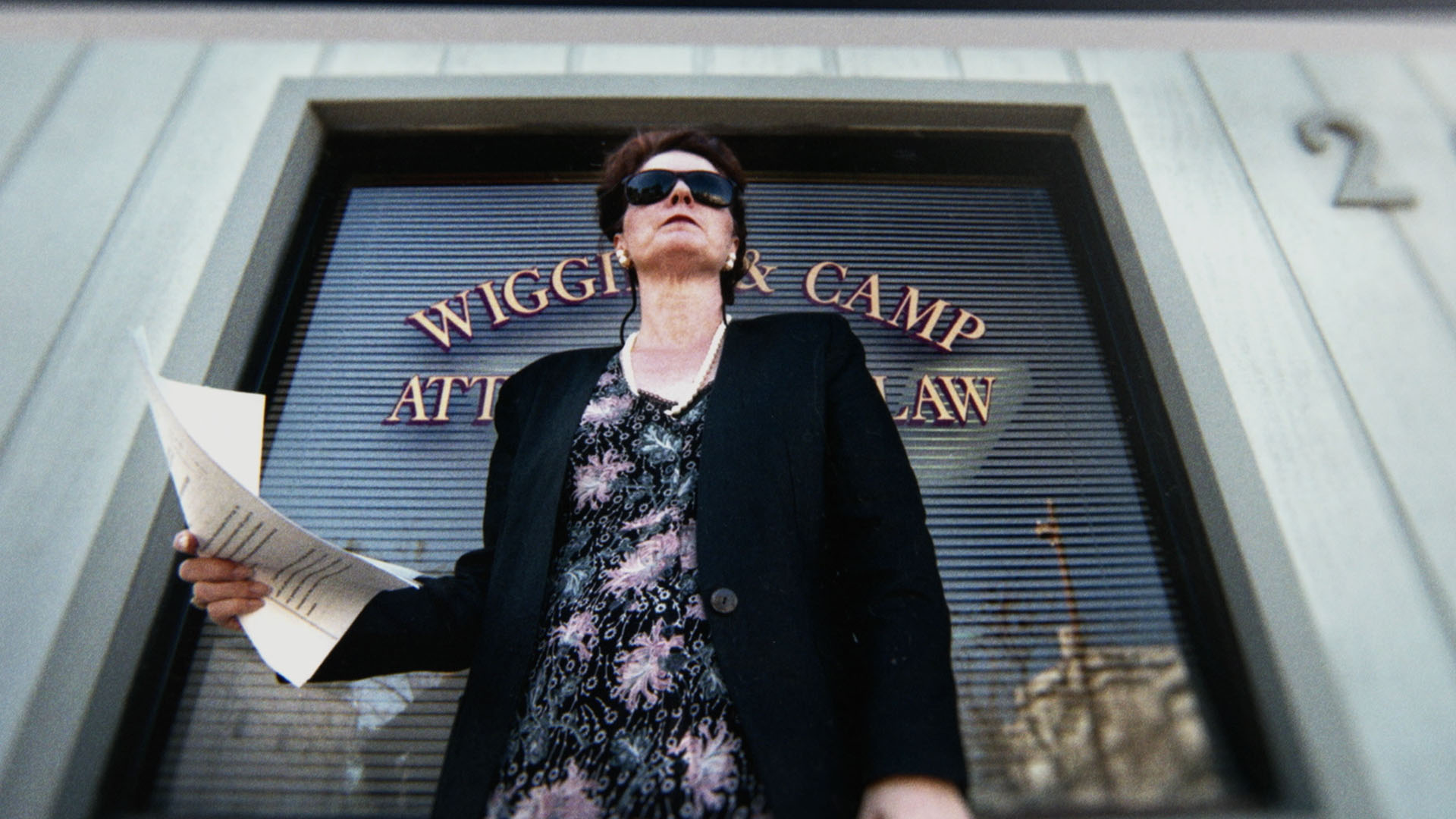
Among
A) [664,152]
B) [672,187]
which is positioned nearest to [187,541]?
[672,187]

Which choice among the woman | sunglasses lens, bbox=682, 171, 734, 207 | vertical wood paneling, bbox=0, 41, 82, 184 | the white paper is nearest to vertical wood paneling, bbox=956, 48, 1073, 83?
sunglasses lens, bbox=682, 171, 734, 207

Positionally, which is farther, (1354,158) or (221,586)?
(1354,158)

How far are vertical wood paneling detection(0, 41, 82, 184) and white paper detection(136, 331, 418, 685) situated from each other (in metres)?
1.68

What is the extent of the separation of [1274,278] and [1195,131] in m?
0.51

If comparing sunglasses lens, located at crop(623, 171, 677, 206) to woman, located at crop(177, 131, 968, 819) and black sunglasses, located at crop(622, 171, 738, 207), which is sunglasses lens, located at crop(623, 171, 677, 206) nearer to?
black sunglasses, located at crop(622, 171, 738, 207)

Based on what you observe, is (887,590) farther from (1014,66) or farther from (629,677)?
(1014,66)

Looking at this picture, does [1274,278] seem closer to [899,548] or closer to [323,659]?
[899,548]

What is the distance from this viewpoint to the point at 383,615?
3.79 feet

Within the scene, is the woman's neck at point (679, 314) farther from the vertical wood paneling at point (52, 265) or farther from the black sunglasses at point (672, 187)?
the vertical wood paneling at point (52, 265)

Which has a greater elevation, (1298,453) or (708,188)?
(708,188)

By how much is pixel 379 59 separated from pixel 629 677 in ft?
6.90

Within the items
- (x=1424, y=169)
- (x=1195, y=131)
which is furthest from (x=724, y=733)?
(x=1424, y=169)

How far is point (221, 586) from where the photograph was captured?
1067mm

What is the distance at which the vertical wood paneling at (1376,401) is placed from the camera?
1.53 metres
